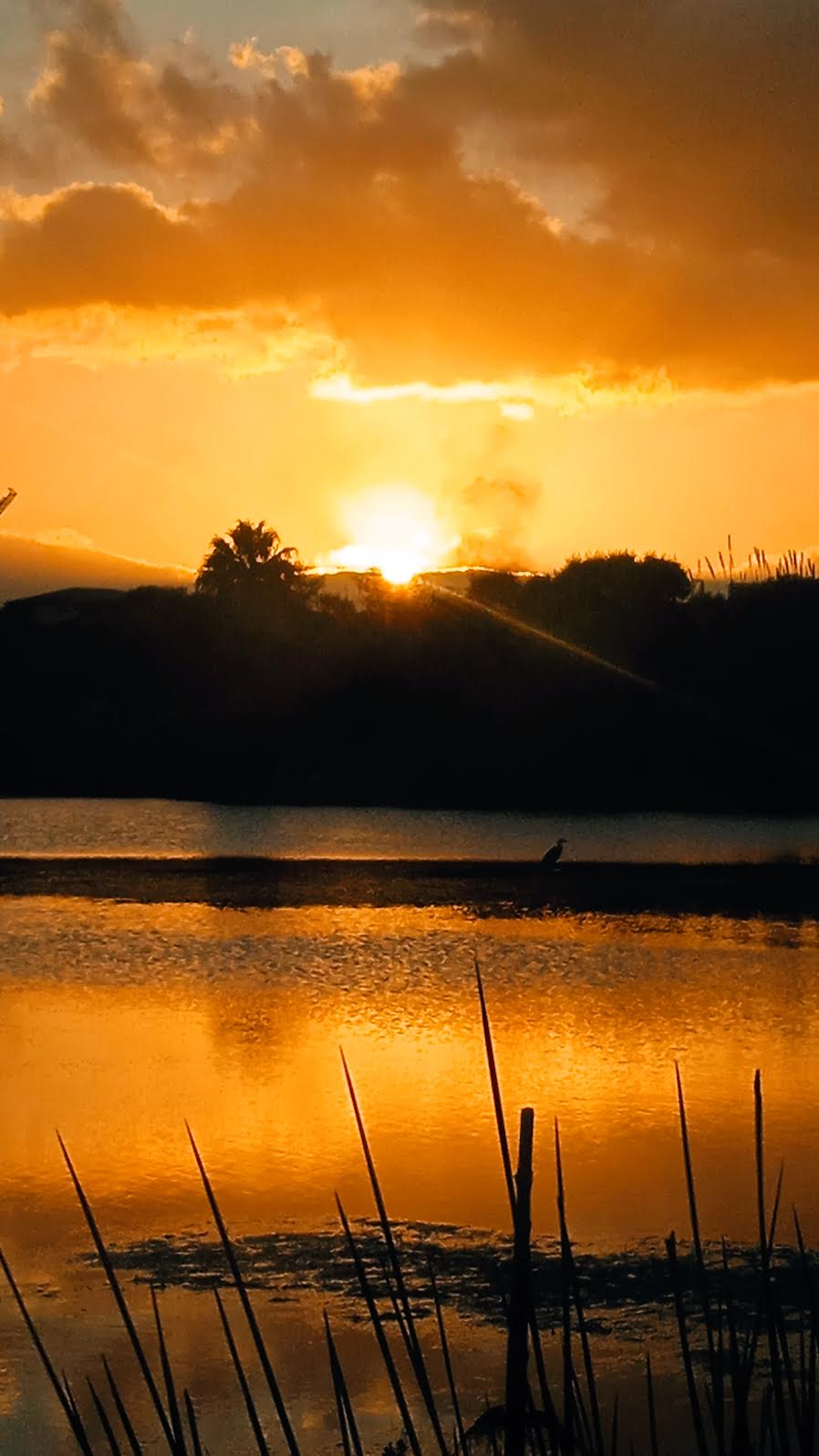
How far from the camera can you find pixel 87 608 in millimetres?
101125

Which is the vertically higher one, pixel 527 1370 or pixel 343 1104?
pixel 527 1370

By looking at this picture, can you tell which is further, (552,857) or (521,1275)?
(552,857)

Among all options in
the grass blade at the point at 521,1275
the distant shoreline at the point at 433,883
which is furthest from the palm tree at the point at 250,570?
the grass blade at the point at 521,1275

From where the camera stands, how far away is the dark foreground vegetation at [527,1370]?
349cm

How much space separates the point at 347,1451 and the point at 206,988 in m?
17.1

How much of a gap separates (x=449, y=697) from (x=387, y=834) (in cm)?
2426

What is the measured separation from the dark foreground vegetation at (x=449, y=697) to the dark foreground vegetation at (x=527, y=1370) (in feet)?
161

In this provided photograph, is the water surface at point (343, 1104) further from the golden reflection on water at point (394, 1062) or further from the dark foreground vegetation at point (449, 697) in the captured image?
the dark foreground vegetation at point (449, 697)

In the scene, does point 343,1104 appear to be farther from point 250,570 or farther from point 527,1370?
point 250,570

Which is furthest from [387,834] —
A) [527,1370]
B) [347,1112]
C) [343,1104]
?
[527,1370]

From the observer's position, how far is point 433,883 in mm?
32906

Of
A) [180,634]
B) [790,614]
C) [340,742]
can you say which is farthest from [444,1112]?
[180,634]

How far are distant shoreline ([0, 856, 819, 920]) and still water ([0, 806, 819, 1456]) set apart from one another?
3822mm

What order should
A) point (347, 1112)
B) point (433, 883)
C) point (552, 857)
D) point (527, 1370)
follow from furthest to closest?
point (552, 857)
point (433, 883)
point (347, 1112)
point (527, 1370)
